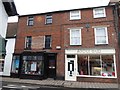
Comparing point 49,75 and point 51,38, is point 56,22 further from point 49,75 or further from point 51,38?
point 49,75

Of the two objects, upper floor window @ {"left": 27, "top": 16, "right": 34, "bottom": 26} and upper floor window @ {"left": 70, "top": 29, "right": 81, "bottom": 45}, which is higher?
upper floor window @ {"left": 27, "top": 16, "right": 34, "bottom": 26}

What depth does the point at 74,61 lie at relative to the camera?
15.6 metres

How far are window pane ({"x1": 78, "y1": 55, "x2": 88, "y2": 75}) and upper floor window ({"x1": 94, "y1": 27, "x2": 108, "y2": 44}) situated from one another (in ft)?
7.36

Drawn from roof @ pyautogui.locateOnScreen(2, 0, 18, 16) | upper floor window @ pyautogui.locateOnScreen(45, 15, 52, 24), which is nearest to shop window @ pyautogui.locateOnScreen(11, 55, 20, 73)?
upper floor window @ pyautogui.locateOnScreen(45, 15, 52, 24)

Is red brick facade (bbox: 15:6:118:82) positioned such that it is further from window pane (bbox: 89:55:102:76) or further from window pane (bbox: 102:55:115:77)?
window pane (bbox: 89:55:102:76)

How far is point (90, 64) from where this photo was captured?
1516 cm

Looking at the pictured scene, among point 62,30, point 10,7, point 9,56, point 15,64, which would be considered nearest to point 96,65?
point 62,30

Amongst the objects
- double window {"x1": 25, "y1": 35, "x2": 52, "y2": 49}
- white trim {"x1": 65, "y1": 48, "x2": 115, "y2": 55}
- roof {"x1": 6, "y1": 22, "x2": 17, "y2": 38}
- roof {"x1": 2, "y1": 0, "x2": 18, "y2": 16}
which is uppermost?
roof {"x1": 6, "y1": 22, "x2": 17, "y2": 38}

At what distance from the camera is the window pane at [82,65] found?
15.2m

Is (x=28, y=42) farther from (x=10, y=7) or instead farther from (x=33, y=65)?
(x=10, y=7)

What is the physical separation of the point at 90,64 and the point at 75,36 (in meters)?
3.60

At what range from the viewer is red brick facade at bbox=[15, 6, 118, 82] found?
15.1 m

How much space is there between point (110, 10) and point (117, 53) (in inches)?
189

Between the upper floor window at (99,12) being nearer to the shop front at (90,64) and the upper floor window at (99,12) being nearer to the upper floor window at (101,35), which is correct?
the upper floor window at (101,35)
